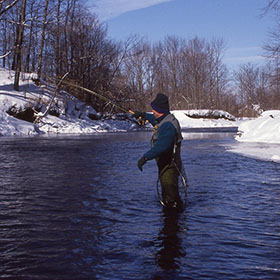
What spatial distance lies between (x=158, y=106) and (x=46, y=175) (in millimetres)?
5071

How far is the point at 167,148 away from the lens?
18.9 ft

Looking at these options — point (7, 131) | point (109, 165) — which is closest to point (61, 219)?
point (109, 165)

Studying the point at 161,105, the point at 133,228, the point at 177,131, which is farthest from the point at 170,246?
the point at 161,105

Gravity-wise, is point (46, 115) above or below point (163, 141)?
above

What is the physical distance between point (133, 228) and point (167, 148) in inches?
44.6

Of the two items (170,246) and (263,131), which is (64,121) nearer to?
(263,131)

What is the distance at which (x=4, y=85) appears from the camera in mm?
34344

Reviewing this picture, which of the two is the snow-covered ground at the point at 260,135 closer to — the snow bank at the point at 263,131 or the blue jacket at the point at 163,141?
the snow bank at the point at 263,131

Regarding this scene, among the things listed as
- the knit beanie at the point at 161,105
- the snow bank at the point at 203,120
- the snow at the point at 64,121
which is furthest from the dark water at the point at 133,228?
the snow bank at the point at 203,120

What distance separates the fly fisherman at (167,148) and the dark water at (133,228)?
327 mm

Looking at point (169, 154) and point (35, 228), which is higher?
point (169, 154)

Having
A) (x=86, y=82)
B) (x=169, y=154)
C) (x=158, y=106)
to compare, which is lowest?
(x=169, y=154)

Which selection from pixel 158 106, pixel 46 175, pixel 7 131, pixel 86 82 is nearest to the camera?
pixel 158 106

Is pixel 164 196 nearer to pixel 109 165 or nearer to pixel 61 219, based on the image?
pixel 61 219
